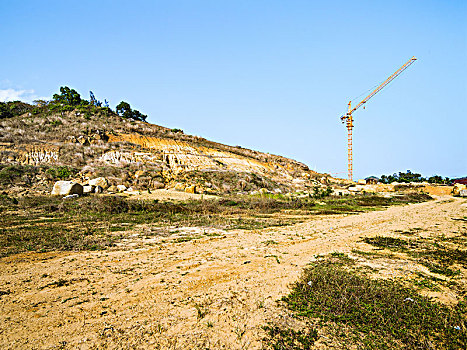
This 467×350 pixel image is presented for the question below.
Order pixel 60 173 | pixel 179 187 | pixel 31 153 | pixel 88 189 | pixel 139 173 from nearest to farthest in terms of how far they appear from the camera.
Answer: pixel 88 189 → pixel 60 173 → pixel 179 187 → pixel 139 173 → pixel 31 153

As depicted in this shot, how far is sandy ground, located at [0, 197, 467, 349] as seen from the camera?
358cm

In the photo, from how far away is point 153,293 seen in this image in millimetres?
4902

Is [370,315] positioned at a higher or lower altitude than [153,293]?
higher

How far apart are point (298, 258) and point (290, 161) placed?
165ft

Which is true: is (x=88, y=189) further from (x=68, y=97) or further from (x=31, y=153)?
(x=68, y=97)

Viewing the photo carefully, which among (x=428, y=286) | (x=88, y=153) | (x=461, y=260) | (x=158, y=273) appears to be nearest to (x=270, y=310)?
(x=158, y=273)

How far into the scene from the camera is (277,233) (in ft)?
35.0

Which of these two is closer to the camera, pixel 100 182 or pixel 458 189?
pixel 100 182

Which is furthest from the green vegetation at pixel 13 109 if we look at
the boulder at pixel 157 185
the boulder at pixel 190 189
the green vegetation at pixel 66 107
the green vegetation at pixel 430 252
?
the green vegetation at pixel 430 252

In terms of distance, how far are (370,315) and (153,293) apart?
3649mm

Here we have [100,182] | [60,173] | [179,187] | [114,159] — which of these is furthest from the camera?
[114,159]

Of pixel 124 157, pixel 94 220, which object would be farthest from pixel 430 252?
pixel 124 157

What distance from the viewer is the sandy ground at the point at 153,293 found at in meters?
3.58

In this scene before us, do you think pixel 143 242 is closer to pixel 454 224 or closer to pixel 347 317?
pixel 347 317
